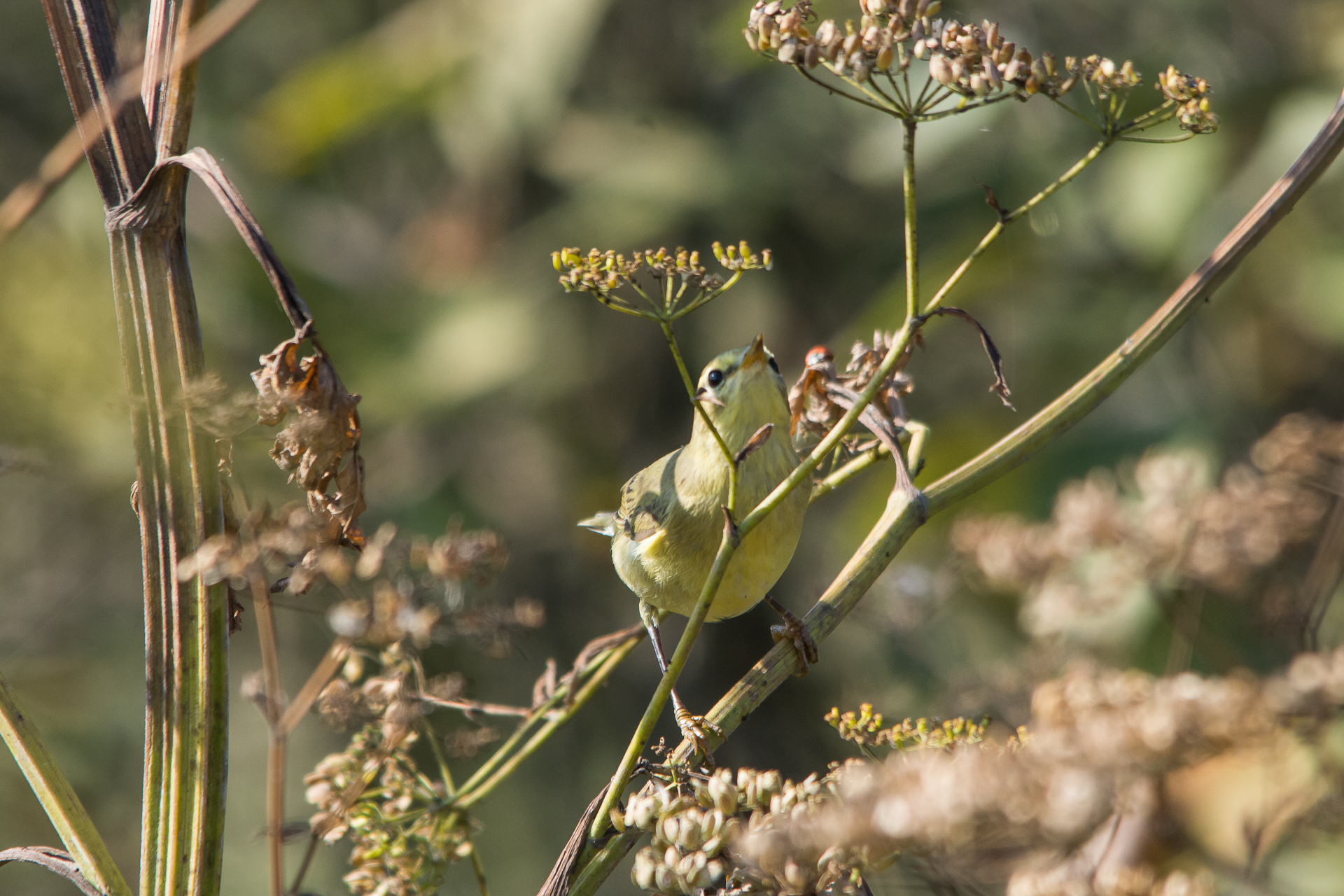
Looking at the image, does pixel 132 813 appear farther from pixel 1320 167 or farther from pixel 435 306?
pixel 1320 167

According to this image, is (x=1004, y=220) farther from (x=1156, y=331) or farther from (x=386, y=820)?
(x=386, y=820)

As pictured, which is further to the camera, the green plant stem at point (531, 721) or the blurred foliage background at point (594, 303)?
the blurred foliage background at point (594, 303)

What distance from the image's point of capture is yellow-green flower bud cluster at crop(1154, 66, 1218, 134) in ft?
3.99

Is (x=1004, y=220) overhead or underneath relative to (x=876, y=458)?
overhead

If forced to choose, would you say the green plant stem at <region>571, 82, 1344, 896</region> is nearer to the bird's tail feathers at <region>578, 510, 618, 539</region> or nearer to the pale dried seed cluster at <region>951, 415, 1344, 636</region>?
the pale dried seed cluster at <region>951, 415, 1344, 636</region>

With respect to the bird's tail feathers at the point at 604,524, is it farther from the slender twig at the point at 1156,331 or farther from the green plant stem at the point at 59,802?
the green plant stem at the point at 59,802

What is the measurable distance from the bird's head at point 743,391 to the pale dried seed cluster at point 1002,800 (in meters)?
1.28

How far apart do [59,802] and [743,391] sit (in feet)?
5.08

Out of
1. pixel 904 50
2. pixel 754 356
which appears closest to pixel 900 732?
pixel 904 50

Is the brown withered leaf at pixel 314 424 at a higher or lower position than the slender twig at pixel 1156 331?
higher

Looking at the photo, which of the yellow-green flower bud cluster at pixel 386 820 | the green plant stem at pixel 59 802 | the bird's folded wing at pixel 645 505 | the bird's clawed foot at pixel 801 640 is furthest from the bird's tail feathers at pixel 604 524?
the green plant stem at pixel 59 802

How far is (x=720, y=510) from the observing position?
2133mm

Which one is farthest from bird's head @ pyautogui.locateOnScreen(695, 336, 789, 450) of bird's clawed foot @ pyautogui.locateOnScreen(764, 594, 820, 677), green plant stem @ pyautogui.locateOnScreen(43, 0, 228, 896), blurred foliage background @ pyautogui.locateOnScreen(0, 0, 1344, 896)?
blurred foliage background @ pyautogui.locateOnScreen(0, 0, 1344, 896)

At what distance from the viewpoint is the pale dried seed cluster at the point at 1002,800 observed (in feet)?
2.55
